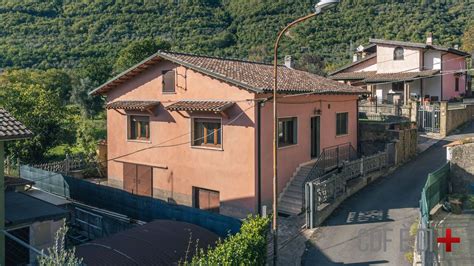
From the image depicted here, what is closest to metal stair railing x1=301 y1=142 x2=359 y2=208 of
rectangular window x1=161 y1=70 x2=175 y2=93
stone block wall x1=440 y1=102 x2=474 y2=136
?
rectangular window x1=161 y1=70 x2=175 y2=93

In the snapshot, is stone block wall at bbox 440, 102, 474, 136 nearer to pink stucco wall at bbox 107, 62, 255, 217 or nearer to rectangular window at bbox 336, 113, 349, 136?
rectangular window at bbox 336, 113, 349, 136

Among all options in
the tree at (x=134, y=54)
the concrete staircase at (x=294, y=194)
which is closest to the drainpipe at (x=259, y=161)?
the concrete staircase at (x=294, y=194)

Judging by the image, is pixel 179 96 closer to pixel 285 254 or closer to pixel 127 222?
pixel 127 222

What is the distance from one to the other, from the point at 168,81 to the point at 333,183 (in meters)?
8.62

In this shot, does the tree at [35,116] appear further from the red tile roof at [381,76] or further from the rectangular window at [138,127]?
the red tile roof at [381,76]

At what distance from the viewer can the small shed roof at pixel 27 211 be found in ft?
37.0

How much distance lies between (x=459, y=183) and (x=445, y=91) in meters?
22.3

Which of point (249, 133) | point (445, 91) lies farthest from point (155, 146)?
point (445, 91)

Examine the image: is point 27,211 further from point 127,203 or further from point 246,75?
point 246,75

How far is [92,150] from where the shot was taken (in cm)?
3084

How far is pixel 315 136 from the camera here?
20844 millimetres

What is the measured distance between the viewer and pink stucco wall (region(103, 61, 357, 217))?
17.5 m

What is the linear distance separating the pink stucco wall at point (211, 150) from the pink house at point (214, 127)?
41mm

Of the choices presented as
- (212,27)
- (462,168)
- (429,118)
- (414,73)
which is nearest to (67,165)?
(462,168)
